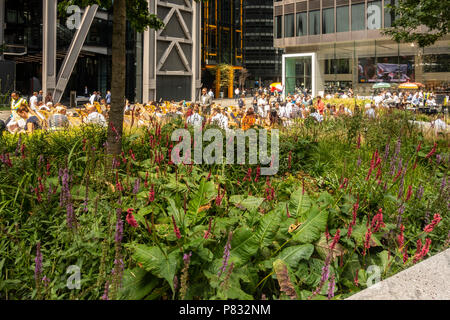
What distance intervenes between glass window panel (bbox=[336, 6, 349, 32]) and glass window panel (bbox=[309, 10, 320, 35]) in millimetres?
2469

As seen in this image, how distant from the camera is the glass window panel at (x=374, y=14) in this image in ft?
149

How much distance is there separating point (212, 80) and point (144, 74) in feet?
112

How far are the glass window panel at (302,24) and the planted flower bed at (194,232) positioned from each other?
49312mm

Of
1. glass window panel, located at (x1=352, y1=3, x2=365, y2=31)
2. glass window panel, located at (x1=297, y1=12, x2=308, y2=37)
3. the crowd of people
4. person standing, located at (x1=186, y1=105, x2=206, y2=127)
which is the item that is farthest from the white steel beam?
glass window panel, located at (x1=352, y1=3, x2=365, y2=31)

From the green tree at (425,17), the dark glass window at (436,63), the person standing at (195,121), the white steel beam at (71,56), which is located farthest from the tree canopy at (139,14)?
the dark glass window at (436,63)

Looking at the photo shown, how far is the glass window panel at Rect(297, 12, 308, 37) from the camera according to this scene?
2025 inches

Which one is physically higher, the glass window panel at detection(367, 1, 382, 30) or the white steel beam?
the glass window panel at detection(367, 1, 382, 30)

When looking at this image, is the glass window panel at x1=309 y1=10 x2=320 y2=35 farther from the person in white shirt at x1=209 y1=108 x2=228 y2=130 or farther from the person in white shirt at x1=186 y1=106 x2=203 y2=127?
the person in white shirt at x1=186 y1=106 x2=203 y2=127

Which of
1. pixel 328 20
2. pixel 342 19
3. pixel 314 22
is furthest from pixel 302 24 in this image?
pixel 342 19

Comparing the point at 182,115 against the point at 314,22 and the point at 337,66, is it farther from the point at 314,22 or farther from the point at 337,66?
the point at 314,22

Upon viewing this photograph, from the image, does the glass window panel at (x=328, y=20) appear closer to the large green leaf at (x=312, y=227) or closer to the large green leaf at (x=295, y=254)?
the large green leaf at (x=312, y=227)

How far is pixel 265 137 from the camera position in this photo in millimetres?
6055

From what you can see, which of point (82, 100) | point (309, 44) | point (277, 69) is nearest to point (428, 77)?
point (309, 44)

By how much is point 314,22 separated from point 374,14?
7288 mm
